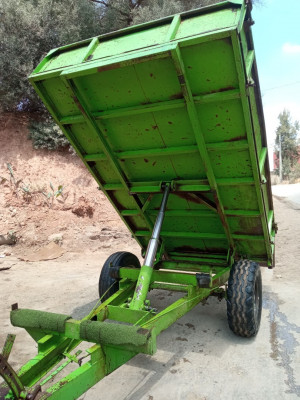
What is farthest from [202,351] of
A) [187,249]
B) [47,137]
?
[47,137]

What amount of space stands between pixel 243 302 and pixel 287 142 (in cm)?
5166

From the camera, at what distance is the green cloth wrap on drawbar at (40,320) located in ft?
9.57

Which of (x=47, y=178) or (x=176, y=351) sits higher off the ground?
(x=47, y=178)

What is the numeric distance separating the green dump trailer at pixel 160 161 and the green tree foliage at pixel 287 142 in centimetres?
4910

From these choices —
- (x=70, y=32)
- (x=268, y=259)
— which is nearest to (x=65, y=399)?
(x=268, y=259)

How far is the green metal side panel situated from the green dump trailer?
0.01 meters

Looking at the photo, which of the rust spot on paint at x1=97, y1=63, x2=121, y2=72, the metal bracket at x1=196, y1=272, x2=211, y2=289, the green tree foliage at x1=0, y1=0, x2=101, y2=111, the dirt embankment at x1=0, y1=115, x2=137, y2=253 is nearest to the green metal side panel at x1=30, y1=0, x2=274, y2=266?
the rust spot on paint at x1=97, y1=63, x2=121, y2=72

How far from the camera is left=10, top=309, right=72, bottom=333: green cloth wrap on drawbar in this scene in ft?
9.57

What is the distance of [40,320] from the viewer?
2.96 meters

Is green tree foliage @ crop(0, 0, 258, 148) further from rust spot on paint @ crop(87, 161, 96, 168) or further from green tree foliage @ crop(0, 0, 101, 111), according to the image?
rust spot on paint @ crop(87, 161, 96, 168)

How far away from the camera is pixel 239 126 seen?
349 cm

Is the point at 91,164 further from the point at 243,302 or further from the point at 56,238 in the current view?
the point at 56,238

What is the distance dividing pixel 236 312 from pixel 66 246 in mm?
6914

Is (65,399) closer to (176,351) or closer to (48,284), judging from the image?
(176,351)
